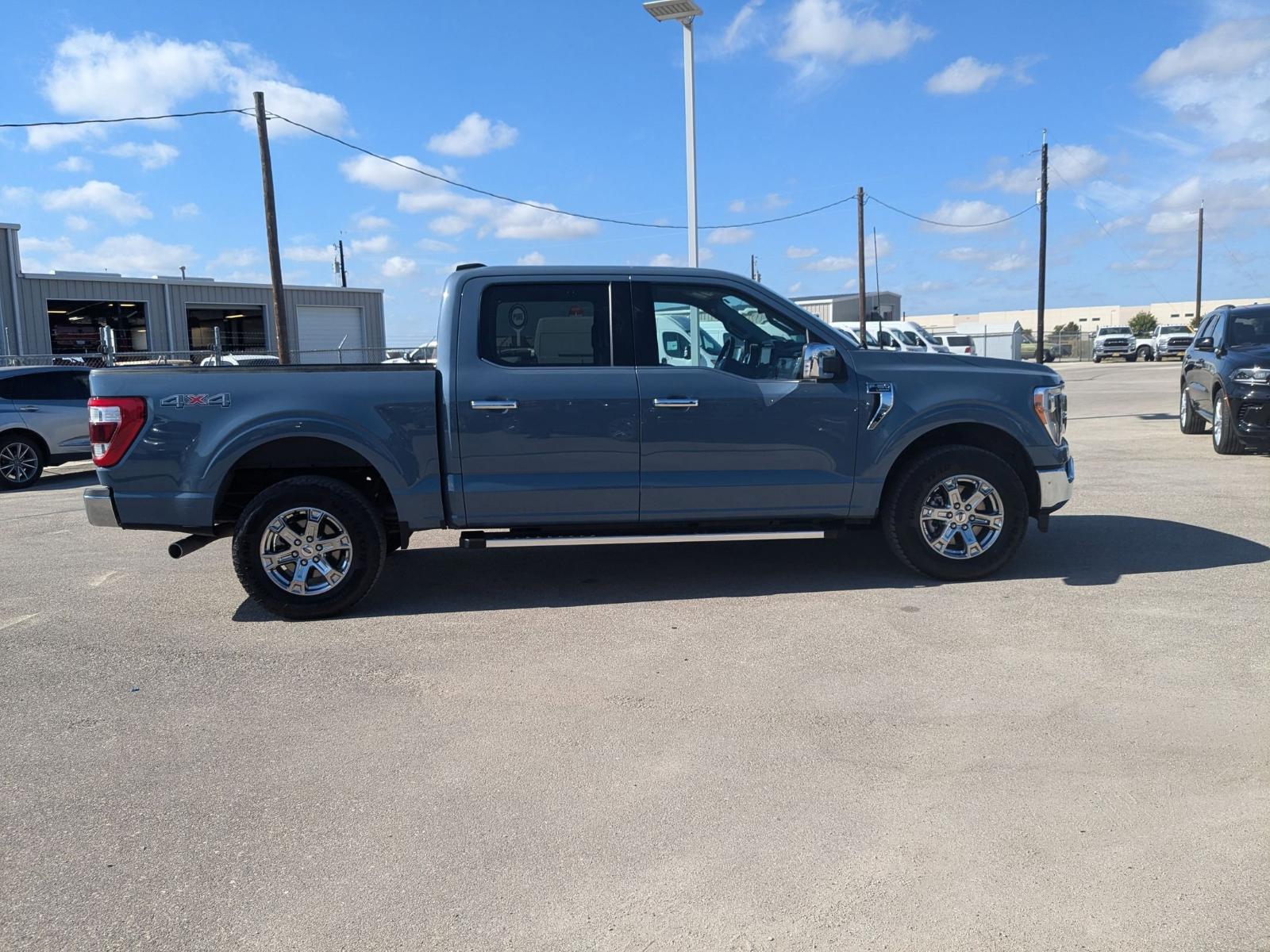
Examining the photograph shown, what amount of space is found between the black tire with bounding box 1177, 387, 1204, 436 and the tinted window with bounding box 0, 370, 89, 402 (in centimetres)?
1533

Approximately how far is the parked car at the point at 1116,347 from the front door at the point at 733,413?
51.9 metres

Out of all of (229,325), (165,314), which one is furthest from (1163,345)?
(165,314)

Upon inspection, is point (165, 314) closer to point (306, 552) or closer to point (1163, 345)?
point (306, 552)

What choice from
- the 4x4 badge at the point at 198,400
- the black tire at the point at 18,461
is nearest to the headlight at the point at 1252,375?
the 4x4 badge at the point at 198,400

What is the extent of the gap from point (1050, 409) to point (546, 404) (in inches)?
126

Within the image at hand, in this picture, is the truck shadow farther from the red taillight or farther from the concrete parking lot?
the red taillight

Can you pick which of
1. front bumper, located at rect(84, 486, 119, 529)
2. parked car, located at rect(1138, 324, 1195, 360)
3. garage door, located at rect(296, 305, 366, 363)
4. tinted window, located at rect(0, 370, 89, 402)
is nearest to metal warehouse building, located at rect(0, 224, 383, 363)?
garage door, located at rect(296, 305, 366, 363)

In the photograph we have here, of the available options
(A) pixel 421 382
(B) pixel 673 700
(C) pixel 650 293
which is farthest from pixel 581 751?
(C) pixel 650 293

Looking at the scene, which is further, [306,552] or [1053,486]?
[1053,486]

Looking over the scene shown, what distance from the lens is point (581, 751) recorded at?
386 centimetres

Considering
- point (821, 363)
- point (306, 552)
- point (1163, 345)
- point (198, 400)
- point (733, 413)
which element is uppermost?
point (1163, 345)

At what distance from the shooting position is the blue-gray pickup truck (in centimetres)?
560

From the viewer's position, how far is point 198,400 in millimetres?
5555

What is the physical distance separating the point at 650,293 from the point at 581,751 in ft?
10.1
